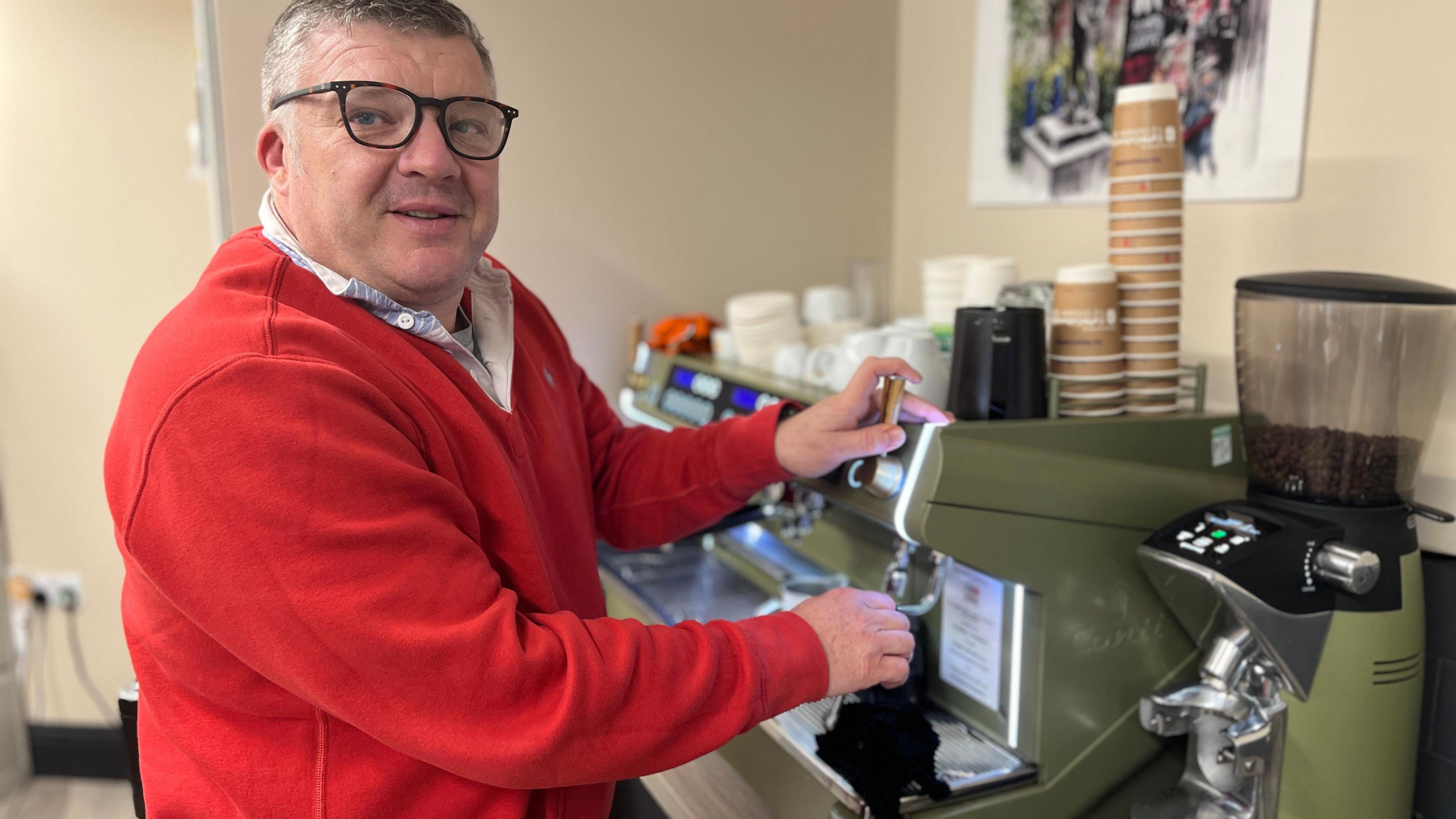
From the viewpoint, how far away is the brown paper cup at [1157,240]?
45.2 inches

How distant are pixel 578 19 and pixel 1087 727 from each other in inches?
57.3

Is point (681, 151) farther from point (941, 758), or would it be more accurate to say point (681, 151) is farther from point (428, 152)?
point (941, 758)

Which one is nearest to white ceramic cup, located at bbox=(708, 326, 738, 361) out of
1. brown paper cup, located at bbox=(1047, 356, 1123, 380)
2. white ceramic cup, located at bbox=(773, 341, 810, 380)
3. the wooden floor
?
white ceramic cup, located at bbox=(773, 341, 810, 380)

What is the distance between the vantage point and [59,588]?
259 cm

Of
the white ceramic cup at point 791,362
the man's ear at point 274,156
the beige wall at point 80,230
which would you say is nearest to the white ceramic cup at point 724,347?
the white ceramic cup at point 791,362

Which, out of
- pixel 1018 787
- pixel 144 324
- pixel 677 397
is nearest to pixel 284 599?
pixel 1018 787

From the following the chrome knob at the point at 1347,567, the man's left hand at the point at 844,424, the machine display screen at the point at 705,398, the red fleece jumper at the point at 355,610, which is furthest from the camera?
the machine display screen at the point at 705,398

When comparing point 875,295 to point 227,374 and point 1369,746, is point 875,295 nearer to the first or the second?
point 1369,746

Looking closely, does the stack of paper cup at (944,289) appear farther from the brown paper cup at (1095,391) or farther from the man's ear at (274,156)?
the man's ear at (274,156)

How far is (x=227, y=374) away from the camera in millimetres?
721

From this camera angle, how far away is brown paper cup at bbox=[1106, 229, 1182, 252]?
1.15m

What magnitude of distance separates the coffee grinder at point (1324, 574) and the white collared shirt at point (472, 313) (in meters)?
0.73

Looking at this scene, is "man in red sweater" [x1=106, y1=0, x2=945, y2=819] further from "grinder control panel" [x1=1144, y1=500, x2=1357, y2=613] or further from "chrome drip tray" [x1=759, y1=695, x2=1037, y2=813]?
"grinder control panel" [x1=1144, y1=500, x2=1357, y2=613]

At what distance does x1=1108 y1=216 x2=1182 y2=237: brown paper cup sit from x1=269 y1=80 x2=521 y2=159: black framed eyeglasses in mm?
719
